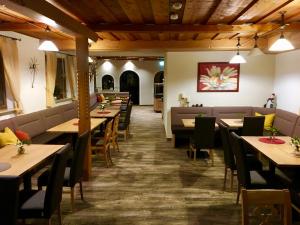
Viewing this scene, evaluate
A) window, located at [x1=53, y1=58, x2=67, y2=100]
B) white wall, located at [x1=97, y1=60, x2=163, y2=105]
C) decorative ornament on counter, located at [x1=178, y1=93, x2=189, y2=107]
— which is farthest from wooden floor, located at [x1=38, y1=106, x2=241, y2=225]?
white wall, located at [x1=97, y1=60, x2=163, y2=105]

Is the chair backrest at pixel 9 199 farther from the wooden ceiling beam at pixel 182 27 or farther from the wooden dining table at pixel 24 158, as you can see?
the wooden ceiling beam at pixel 182 27

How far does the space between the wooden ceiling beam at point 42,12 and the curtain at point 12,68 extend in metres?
1.89

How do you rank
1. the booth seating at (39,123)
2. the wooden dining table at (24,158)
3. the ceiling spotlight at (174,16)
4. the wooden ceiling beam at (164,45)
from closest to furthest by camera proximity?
the wooden dining table at (24,158) < the ceiling spotlight at (174,16) < the booth seating at (39,123) < the wooden ceiling beam at (164,45)

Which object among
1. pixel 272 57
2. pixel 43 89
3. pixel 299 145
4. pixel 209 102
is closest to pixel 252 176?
pixel 299 145

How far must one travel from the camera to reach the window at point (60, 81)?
317 inches

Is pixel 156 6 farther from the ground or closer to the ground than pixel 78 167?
farther from the ground

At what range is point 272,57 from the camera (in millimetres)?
7000

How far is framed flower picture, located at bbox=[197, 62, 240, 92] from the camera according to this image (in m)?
7.05

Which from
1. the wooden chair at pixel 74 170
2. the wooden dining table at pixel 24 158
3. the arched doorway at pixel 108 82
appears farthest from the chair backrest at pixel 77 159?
the arched doorway at pixel 108 82

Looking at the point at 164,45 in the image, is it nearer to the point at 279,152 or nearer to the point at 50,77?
the point at 50,77

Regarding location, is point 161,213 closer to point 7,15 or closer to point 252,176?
point 252,176

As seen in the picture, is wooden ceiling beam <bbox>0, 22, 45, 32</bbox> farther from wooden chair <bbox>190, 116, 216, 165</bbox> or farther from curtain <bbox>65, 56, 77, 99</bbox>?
curtain <bbox>65, 56, 77, 99</bbox>

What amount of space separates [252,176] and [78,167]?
2.09 meters

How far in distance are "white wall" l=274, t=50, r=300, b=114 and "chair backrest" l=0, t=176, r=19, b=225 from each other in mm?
5613
